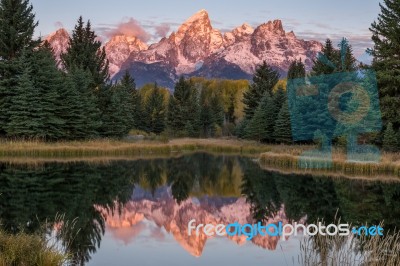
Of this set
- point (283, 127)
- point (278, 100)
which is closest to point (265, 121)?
point (278, 100)

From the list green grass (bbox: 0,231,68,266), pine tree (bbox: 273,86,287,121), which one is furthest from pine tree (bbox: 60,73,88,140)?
green grass (bbox: 0,231,68,266)

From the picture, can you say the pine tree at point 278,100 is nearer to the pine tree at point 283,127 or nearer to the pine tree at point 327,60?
the pine tree at point 283,127

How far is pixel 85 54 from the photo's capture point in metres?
51.7

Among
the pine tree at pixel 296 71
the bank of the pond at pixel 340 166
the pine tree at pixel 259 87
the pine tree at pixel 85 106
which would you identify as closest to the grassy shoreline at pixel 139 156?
the bank of the pond at pixel 340 166

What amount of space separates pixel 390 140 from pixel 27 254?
33.2 meters

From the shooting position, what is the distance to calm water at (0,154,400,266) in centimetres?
1126

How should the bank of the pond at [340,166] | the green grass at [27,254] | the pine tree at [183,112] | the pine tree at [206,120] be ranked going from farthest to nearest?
1. the pine tree at [206,120]
2. the pine tree at [183,112]
3. the bank of the pond at [340,166]
4. the green grass at [27,254]

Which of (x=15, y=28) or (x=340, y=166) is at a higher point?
(x=15, y=28)

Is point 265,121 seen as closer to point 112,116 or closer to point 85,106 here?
point 112,116

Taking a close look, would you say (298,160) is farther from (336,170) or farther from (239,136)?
(239,136)

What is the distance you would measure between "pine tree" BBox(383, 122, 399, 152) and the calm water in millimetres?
12438

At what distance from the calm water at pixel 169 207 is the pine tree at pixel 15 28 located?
18.1 metres

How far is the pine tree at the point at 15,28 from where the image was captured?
42.9 meters

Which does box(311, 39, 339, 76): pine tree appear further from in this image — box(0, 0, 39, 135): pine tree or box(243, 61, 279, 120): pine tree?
box(0, 0, 39, 135): pine tree
